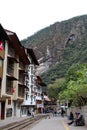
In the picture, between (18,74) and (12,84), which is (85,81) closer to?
(12,84)

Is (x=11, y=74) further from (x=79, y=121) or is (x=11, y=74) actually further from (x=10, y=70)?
(x=79, y=121)

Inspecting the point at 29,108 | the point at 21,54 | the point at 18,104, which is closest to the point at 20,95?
the point at 18,104

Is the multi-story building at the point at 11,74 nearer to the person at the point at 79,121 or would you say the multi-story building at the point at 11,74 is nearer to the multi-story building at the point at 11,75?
the multi-story building at the point at 11,75

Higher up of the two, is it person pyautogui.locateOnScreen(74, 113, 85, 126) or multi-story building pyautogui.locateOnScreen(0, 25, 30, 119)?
multi-story building pyautogui.locateOnScreen(0, 25, 30, 119)

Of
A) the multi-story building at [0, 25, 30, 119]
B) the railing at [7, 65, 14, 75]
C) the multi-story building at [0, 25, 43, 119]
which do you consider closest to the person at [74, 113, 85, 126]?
the multi-story building at [0, 25, 43, 119]

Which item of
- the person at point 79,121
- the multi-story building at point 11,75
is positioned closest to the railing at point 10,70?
the multi-story building at point 11,75

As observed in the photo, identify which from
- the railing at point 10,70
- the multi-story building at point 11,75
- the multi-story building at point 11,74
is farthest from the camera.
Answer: the railing at point 10,70

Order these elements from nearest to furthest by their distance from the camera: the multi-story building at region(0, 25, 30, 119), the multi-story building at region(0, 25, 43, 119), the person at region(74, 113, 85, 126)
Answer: the person at region(74, 113, 85, 126), the multi-story building at region(0, 25, 43, 119), the multi-story building at region(0, 25, 30, 119)

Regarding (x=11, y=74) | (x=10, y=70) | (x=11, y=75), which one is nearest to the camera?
(x=11, y=75)

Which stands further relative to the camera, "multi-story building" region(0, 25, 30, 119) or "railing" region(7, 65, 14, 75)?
"railing" region(7, 65, 14, 75)

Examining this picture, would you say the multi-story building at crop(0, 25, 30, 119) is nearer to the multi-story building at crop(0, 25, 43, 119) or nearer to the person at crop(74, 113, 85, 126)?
the multi-story building at crop(0, 25, 43, 119)

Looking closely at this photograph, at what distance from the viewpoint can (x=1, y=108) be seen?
5856 centimetres

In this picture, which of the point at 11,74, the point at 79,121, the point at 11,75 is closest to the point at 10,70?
the point at 11,74

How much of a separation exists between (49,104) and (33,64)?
155 feet
